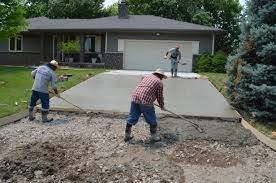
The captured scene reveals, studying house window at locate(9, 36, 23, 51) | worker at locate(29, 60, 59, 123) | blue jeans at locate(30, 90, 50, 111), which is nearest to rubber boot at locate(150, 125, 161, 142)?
worker at locate(29, 60, 59, 123)

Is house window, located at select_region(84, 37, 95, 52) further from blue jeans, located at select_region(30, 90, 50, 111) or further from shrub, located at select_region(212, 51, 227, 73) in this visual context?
blue jeans, located at select_region(30, 90, 50, 111)

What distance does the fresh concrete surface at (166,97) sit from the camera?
12445 mm

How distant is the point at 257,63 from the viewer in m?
12.2

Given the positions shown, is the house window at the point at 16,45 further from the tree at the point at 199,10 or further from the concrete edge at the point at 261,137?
the concrete edge at the point at 261,137

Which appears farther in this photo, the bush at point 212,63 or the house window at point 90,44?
the house window at point 90,44

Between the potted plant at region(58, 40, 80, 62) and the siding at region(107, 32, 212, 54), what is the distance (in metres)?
2.27

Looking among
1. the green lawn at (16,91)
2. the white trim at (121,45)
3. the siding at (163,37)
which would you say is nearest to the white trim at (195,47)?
the siding at (163,37)

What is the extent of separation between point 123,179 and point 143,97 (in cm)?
232

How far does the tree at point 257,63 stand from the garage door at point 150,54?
16247mm

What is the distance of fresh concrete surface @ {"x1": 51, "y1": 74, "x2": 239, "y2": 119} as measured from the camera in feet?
40.8

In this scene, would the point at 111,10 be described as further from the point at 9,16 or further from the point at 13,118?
the point at 13,118

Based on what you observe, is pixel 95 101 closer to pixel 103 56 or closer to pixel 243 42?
pixel 243 42

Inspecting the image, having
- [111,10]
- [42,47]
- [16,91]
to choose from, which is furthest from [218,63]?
[111,10]

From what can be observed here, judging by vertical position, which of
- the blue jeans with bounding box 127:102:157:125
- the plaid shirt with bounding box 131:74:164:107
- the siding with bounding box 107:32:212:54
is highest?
the siding with bounding box 107:32:212:54
